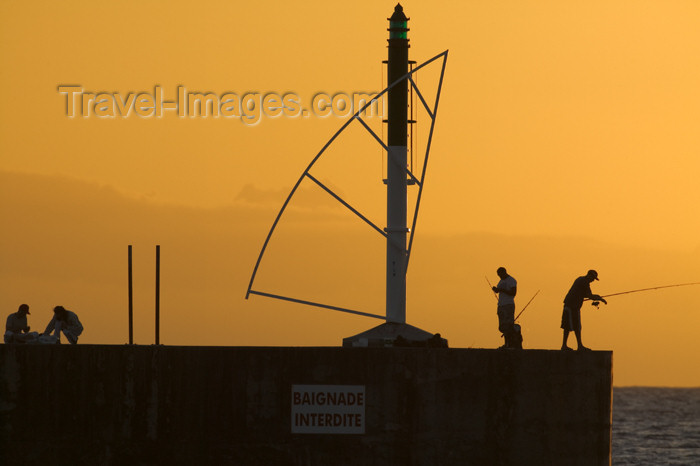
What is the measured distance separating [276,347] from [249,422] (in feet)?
4.73

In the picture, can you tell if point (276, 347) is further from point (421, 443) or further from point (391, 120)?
point (391, 120)

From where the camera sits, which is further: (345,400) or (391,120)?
(391,120)

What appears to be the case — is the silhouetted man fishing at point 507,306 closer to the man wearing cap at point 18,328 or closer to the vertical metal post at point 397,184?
the vertical metal post at point 397,184

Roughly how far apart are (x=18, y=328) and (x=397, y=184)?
9615mm

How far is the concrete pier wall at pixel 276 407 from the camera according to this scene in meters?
28.1

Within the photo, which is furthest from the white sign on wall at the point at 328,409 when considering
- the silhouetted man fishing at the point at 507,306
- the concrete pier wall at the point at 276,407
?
the silhouetted man fishing at the point at 507,306

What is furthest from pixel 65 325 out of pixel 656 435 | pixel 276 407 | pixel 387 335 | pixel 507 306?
pixel 656 435

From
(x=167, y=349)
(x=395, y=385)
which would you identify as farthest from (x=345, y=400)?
(x=167, y=349)

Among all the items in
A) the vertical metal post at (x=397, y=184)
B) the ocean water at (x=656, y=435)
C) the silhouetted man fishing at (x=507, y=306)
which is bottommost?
the ocean water at (x=656, y=435)

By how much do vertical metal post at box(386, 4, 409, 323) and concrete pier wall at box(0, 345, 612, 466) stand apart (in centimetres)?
677

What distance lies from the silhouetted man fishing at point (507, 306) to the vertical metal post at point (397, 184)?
5208 millimetres

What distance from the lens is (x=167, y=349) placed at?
28.4m

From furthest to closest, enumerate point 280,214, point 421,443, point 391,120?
point 391,120, point 280,214, point 421,443

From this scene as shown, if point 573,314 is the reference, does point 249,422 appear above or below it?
below
